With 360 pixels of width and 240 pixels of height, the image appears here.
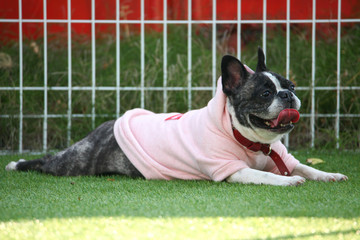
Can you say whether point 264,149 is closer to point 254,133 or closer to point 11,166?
point 254,133

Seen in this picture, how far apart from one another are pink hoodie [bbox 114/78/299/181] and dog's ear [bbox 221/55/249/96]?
0.05 meters

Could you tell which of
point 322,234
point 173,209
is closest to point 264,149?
point 173,209

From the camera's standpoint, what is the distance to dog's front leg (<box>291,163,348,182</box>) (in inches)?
122

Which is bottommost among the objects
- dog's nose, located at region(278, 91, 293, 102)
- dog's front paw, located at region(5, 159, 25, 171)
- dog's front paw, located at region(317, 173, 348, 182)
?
dog's front paw, located at region(5, 159, 25, 171)

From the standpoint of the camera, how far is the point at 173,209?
238 cm

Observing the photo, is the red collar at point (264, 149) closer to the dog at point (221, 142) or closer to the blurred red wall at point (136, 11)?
the dog at point (221, 142)

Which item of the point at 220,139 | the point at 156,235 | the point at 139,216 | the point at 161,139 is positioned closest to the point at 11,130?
the point at 161,139

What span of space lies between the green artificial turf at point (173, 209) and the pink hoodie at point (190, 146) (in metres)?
0.09

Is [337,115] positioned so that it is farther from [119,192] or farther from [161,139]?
[119,192]

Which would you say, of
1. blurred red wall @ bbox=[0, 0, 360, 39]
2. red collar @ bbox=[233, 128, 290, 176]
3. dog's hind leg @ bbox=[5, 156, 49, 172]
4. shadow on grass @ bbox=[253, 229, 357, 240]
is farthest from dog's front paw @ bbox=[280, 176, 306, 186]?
blurred red wall @ bbox=[0, 0, 360, 39]

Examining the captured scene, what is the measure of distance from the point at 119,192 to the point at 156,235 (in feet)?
2.94

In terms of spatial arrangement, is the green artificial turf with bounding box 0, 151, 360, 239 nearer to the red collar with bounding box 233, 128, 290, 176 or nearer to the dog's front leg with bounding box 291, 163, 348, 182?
the dog's front leg with bounding box 291, 163, 348, 182

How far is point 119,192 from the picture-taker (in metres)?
2.85

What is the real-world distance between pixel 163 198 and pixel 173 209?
0.94 feet
